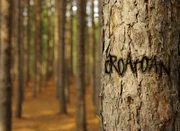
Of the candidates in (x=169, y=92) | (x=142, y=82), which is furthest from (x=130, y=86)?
(x=169, y=92)

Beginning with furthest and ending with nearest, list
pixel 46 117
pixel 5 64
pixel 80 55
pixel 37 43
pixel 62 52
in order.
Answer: pixel 37 43
pixel 62 52
pixel 46 117
pixel 80 55
pixel 5 64

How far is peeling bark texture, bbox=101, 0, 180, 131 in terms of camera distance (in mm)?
1540

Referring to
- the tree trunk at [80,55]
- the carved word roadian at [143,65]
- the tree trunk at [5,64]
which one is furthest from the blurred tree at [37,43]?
the carved word roadian at [143,65]

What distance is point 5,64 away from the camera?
8.08m

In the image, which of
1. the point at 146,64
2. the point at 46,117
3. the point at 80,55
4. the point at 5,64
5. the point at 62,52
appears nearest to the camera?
the point at 146,64

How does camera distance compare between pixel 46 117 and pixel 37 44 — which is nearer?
pixel 46 117

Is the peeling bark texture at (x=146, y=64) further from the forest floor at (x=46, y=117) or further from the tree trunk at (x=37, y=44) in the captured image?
the tree trunk at (x=37, y=44)

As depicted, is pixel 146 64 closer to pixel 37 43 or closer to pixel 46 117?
pixel 46 117

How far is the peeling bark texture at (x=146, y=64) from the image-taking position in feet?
5.05

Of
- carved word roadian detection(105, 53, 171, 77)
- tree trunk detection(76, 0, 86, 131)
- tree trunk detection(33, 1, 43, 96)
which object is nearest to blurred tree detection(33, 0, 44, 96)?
tree trunk detection(33, 1, 43, 96)

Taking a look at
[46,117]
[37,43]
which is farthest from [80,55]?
[37,43]

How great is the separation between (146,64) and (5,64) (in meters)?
6.94

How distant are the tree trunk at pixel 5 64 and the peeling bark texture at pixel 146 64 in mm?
6809

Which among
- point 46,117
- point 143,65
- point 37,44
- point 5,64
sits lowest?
point 46,117
